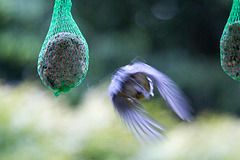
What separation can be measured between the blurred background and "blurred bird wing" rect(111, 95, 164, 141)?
361 mm

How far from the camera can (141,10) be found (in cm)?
486

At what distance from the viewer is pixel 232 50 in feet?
4.41

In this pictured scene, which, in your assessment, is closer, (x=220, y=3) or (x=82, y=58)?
(x=82, y=58)

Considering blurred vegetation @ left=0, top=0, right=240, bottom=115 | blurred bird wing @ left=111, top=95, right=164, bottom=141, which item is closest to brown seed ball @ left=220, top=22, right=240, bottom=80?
blurred bird wing @ left=111, top=95, right=164, bottom=141

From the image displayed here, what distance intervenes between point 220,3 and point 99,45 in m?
1.62

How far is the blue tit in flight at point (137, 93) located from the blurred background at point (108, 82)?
329 millimetres

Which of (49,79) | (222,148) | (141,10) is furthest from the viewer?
(141,10)

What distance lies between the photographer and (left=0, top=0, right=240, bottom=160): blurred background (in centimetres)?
244

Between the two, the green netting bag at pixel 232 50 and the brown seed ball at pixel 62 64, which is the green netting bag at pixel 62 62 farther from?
the green netting bag at pixel 232 50

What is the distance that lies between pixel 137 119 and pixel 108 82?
1.16 metres

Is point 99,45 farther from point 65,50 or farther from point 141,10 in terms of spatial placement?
point 65,50

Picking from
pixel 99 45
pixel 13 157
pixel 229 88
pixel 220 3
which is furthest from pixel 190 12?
pixel 13 157

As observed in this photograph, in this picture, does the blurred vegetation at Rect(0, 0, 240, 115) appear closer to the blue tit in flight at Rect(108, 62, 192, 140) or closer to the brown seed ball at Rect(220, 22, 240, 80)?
the blue tit in flight at Rect(108, 62, 192, 140)

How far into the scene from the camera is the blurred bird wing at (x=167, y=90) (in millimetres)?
1339
